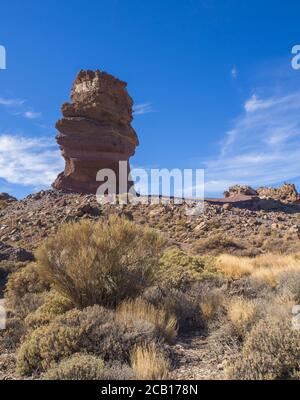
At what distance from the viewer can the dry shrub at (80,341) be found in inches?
230

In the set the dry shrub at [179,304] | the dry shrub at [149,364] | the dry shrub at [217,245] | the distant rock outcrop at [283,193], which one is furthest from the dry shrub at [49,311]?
the distant rock outcrop at [283,193]

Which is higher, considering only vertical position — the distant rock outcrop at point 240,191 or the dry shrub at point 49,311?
the distant rock outcrop at point 240,191

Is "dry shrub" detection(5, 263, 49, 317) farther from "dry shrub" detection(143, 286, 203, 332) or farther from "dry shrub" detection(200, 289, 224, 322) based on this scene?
"dry shrub" detection(200, 289, 224, 322)

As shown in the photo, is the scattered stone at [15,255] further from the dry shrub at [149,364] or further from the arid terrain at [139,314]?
the dry shrub at [149,364]

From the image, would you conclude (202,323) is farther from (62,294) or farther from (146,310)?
(62,294)

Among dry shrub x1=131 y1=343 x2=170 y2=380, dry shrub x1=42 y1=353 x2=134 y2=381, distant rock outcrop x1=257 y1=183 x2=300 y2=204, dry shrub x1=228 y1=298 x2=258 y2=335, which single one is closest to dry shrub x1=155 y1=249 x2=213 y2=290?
dry shrub x1=228 y1=298 x2=258 y2=335

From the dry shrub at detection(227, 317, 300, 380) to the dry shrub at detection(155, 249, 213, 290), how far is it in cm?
478

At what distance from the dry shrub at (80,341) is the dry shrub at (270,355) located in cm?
161

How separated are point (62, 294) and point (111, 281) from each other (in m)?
1.18

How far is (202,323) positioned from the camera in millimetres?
8156

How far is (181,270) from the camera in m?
12.4

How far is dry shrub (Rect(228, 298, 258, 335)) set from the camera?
22.7 feet
